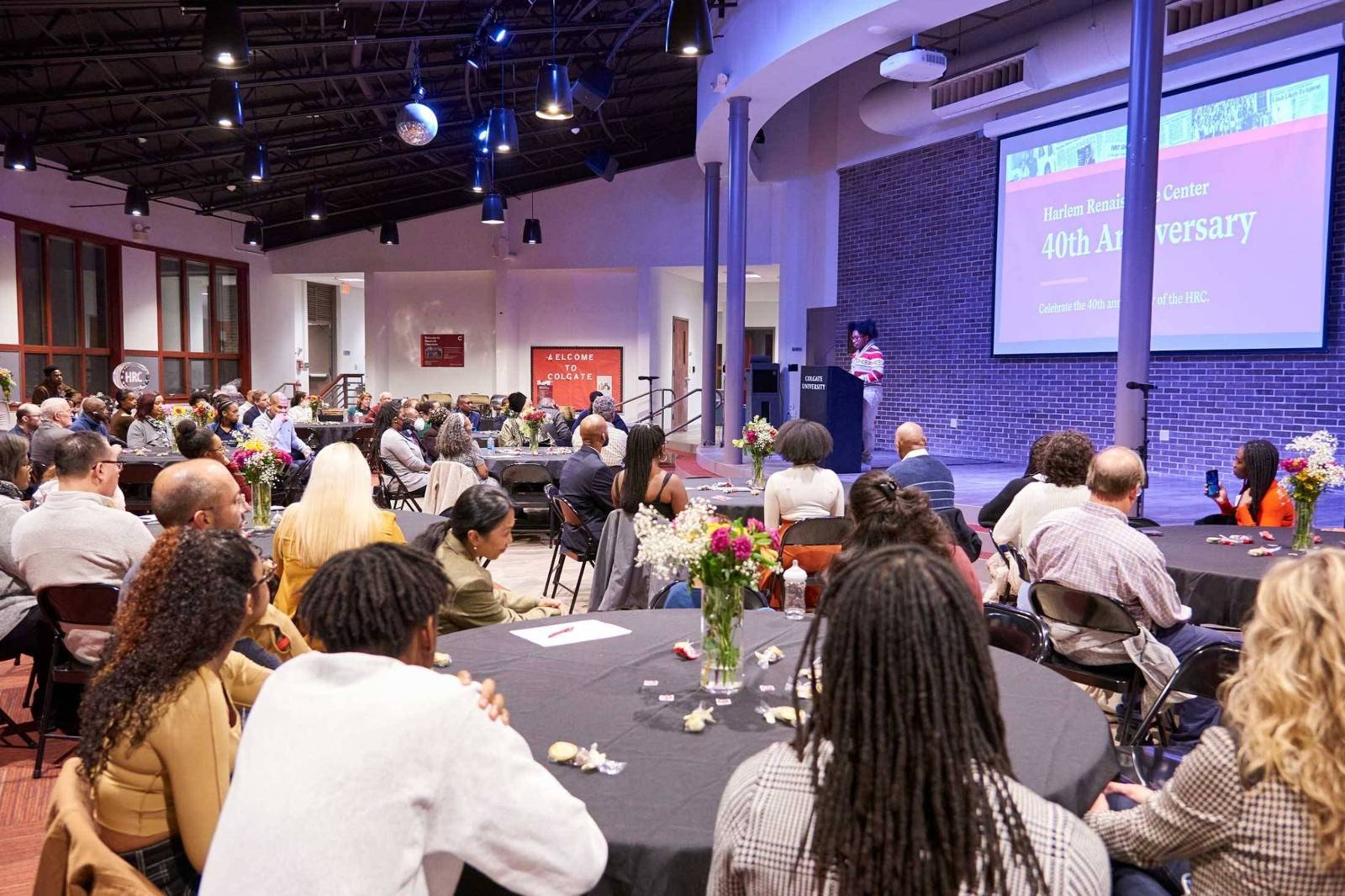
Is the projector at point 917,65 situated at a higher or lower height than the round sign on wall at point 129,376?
higher

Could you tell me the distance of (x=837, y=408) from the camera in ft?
32.2

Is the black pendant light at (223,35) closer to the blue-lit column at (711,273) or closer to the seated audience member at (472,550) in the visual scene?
the seated audience member at (472,550)

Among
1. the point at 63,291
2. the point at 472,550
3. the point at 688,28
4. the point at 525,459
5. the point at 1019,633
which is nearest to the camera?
the point at 1019,633

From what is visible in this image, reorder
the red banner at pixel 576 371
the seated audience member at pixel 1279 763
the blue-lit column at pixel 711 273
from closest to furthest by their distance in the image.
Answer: the seated audience member at pixel 1279 763 → the blue-lit column at pixel 711 273 → the red banner at pixel 576 371

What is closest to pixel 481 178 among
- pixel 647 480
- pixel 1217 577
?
pixel 647 480

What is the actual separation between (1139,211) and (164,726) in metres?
7.01

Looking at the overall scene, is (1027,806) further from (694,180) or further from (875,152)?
(694,180)

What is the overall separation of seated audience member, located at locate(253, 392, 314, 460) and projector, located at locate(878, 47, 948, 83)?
6.85m

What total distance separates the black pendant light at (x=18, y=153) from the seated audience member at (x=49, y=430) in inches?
198

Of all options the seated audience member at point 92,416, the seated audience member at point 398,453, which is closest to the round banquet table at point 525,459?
the seated audience member at point 398,453

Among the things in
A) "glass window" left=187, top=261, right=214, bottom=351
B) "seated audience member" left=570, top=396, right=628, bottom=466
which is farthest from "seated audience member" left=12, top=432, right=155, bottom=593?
"glass window" left=187, top=261, right=214, bottom=351

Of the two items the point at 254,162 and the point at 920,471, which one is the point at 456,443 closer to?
the point at 920,471

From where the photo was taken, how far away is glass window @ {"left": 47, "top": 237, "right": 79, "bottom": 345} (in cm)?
1514

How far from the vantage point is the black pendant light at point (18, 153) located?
444 inches
